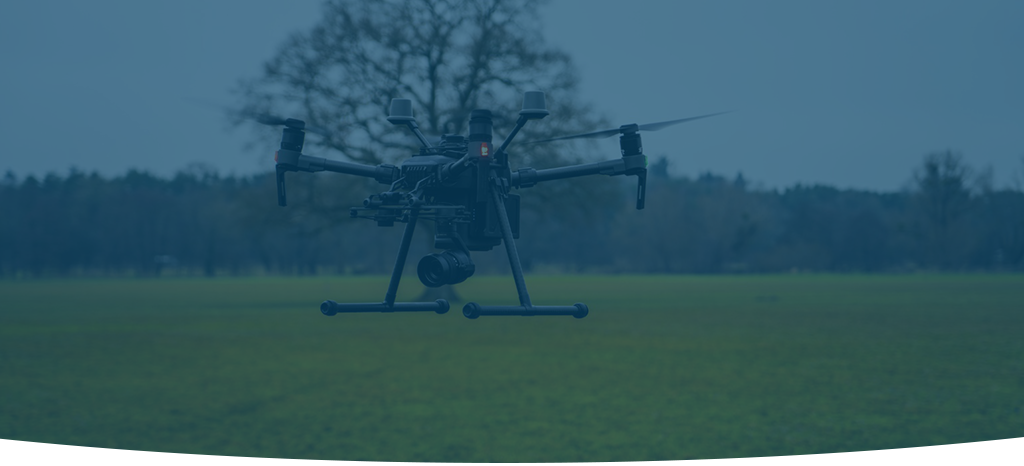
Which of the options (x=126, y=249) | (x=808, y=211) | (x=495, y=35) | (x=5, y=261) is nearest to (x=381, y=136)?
(x=495, y=35)

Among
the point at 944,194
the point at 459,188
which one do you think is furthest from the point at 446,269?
the point at 944,194

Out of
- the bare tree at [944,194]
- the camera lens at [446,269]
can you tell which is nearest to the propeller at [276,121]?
the camera lens at [446,269]

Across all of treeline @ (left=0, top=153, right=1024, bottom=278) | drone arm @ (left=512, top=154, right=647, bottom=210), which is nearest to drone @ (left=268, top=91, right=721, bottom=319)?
drone arm @ (left=512, top=154, right=647, bottom=210)

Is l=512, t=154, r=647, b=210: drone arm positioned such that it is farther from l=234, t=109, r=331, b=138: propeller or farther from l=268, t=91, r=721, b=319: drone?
l=234, t=109, r=331, b=138: propeller

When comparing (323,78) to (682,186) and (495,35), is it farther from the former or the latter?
(682,186)

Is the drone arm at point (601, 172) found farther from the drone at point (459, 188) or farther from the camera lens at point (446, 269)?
the camera lens at point (446, 269)

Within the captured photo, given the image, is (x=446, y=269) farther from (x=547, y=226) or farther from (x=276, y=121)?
(x=547, y=226)
